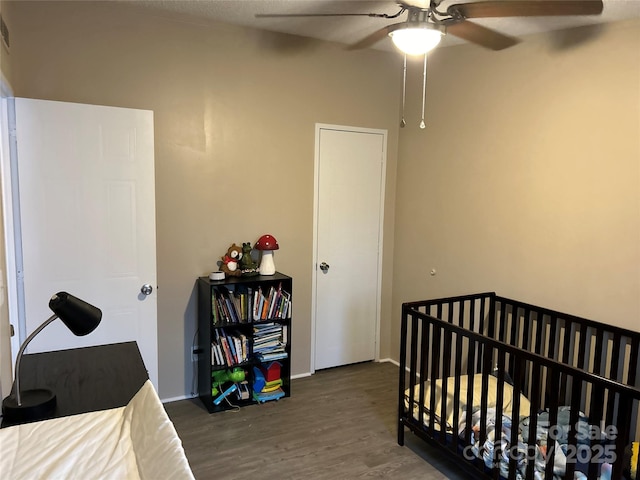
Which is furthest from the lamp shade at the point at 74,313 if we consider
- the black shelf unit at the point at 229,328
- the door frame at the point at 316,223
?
the door frame at the point at 316,223

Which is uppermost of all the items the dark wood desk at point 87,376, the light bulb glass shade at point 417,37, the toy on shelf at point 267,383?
the light bulb glass shade at point 417,37

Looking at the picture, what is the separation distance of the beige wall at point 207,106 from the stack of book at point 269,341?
38cm

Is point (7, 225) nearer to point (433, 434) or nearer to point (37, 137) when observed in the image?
point (37, 137)

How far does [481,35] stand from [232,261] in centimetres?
215

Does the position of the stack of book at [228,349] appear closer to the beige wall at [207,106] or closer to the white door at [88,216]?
the beige wall at [207,106]

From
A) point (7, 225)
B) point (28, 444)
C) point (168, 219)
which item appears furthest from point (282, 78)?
point (28, 444)

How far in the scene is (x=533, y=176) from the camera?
291cm

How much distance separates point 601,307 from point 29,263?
10.7 ft

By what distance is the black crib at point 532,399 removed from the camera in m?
1.89

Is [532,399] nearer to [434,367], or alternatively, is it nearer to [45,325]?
[434,367]

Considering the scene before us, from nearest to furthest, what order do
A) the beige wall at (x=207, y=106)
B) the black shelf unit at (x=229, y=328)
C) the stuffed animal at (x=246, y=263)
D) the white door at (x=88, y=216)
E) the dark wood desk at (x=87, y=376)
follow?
the dark wood desk at (x=87, y=376) < the white door at (x=88, y=216) < the beige wall at (x=207, y=106) < the black shelf unit at (x=229, y=328) < the stuffed animal at (x=246, y=263)

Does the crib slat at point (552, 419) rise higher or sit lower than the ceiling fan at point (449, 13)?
lower

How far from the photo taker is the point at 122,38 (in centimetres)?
289

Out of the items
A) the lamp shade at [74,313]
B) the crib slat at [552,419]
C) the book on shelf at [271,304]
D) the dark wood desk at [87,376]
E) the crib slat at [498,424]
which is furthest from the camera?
the book on shelf at [271,304]
